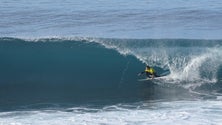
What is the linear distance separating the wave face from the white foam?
0.92 m

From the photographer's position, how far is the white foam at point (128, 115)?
14672 mm

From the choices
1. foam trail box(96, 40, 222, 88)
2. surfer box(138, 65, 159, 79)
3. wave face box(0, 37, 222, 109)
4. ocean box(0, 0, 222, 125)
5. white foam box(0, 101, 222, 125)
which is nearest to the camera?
white foam box(0, 101, 222, 125)

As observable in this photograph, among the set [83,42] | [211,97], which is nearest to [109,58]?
[83,42]

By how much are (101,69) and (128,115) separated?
548 cm

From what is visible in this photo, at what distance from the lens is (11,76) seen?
779 inches

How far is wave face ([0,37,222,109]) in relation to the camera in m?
17.5

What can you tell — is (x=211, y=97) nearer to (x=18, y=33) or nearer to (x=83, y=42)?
(x=83, y=42)

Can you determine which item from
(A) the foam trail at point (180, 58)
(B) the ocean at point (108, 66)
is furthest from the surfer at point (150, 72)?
(A) the foam trail at point (180, 58)

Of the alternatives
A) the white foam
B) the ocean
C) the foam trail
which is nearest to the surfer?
the ocean

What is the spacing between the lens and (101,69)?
20609 mm

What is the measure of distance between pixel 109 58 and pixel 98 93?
3.90 m

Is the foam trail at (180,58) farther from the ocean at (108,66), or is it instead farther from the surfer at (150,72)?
the surfer at (150,72)

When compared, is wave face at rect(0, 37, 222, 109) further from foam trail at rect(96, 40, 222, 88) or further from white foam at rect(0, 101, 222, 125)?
white foam at rect(0, 101, 222, 125)

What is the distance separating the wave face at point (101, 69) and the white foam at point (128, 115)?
918 millimetres
